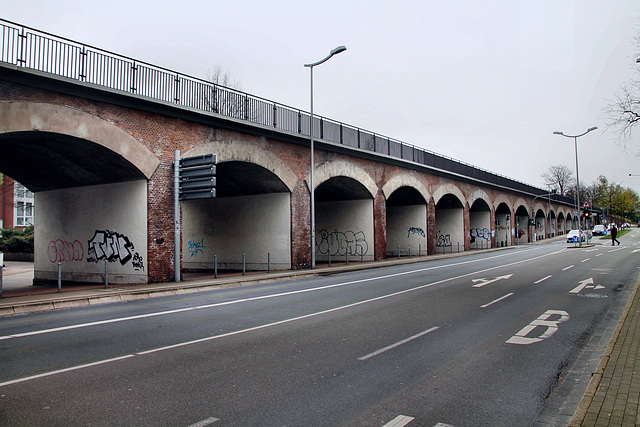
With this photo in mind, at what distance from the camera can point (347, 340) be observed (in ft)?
25.8

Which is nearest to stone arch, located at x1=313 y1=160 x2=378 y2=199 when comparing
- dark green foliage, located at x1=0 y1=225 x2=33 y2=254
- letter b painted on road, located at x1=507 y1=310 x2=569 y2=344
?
letter b painted on road, located at x1=507 y1=310 x2=569 y2=344

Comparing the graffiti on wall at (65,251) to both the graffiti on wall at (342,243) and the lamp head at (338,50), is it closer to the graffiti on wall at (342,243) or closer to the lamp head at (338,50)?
the lamp head at (338,50)

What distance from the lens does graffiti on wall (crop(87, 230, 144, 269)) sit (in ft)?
56.4

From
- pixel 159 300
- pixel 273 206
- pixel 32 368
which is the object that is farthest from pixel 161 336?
pixel 273 206

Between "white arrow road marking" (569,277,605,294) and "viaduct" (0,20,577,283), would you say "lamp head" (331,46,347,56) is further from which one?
"white arrow road marking" (569,277,605,294)

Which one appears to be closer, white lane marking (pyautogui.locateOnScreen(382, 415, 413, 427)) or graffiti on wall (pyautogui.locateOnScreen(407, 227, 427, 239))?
white lane marking (pyautogui.locateOnScreen(382, 415, 413, 427))

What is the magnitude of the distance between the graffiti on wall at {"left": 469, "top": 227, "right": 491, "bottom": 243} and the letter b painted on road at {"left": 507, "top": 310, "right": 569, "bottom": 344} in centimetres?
4209

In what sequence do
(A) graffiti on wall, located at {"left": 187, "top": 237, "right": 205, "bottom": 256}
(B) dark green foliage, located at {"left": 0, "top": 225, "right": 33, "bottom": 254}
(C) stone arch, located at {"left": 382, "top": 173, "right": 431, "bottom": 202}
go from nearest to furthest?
(A) graffiti on wall, located at {"left": 187, "top": 237, "right": 205, "bottom": 256} < (C) stone arch, located at {"left": 382, "top": 173, "right": 431, "bottom": 202} < (B) dark green foliage, located at {"left": 0, "top": 225, "right": 33, "bottom": 254}

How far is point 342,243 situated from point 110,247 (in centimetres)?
1701

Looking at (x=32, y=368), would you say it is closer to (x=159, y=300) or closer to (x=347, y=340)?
(x=347, y=340)

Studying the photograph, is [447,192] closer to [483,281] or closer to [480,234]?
[480,234]

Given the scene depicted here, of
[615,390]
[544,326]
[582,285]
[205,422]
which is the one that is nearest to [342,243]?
[582,285]

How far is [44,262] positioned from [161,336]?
50.5ft

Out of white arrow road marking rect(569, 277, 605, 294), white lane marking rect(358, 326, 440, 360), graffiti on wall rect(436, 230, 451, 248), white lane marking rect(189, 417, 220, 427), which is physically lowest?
white arrow road marking rect(569, 277, 605, 294)
